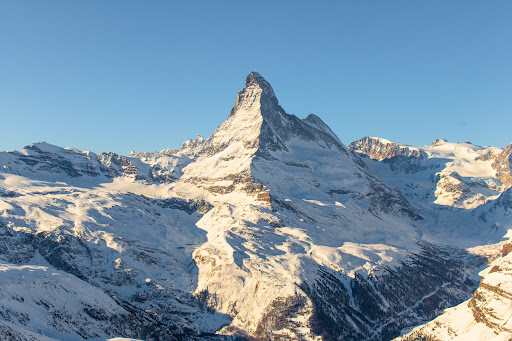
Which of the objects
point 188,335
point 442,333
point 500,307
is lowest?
point 188,335

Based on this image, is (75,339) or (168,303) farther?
(168,303)

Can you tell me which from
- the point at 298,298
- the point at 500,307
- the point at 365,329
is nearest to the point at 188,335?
the point at 298,298

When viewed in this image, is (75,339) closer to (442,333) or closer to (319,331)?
(319,331)

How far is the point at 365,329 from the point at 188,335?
7942 cm

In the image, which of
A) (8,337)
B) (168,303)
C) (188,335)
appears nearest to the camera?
(8,337)

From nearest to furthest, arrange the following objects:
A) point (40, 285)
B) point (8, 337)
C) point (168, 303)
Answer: point (8, 337), point (40, 285), point (168, 303)

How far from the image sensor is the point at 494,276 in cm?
15000

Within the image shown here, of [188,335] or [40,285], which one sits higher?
[40,285]

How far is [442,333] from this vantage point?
150 meters

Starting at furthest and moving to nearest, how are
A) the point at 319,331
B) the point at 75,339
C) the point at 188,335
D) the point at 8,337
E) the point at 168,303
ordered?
the point at 168,303 < the point at 319,331 < the point at 188,335 < the point at 75,339 < the point at 8,337

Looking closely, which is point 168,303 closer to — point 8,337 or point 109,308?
point 109,308

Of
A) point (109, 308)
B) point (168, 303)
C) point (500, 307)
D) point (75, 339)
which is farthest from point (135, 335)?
point (500, 307)

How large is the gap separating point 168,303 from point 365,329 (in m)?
86.8

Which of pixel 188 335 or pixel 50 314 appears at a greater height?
pixel 50 314
